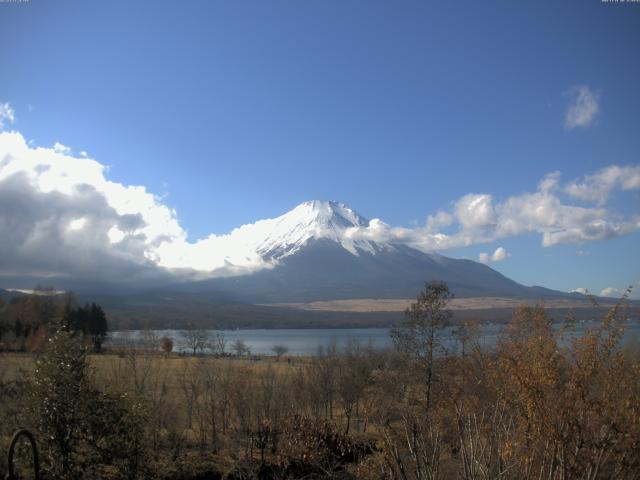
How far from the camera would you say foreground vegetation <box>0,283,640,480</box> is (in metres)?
7.21

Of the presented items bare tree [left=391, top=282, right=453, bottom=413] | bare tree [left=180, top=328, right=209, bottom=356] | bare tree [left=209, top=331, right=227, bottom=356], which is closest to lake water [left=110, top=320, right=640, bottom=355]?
bare tree [left=391, top=282, right=453, bottom=413]

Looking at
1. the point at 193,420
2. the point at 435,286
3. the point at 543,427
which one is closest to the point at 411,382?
the point at 435,286

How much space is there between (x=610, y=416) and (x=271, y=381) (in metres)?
17.7

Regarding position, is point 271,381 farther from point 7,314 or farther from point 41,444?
point 7,314

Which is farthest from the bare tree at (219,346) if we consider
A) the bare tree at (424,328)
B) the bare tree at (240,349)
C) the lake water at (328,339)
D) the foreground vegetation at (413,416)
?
the bare tree at (424,328)

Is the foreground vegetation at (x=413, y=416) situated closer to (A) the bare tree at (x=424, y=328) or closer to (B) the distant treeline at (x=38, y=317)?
(A) the bare tree at (x=424, y=328)

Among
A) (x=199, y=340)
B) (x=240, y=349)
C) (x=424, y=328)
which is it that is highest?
(x=424, y=328)

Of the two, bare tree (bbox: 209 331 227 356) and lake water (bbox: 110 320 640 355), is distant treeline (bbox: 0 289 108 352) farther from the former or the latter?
bare tree (bbox: 209 331 227 356)

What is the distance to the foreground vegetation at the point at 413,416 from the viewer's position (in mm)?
7215

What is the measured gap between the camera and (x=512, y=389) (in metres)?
8.87

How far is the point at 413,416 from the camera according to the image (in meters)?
9.99

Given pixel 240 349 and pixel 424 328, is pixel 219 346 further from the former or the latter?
pixel 240 349

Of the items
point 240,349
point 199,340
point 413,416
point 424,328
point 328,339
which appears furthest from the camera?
point 328,339

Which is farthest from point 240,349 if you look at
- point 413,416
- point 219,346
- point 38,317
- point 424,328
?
point 413,416
